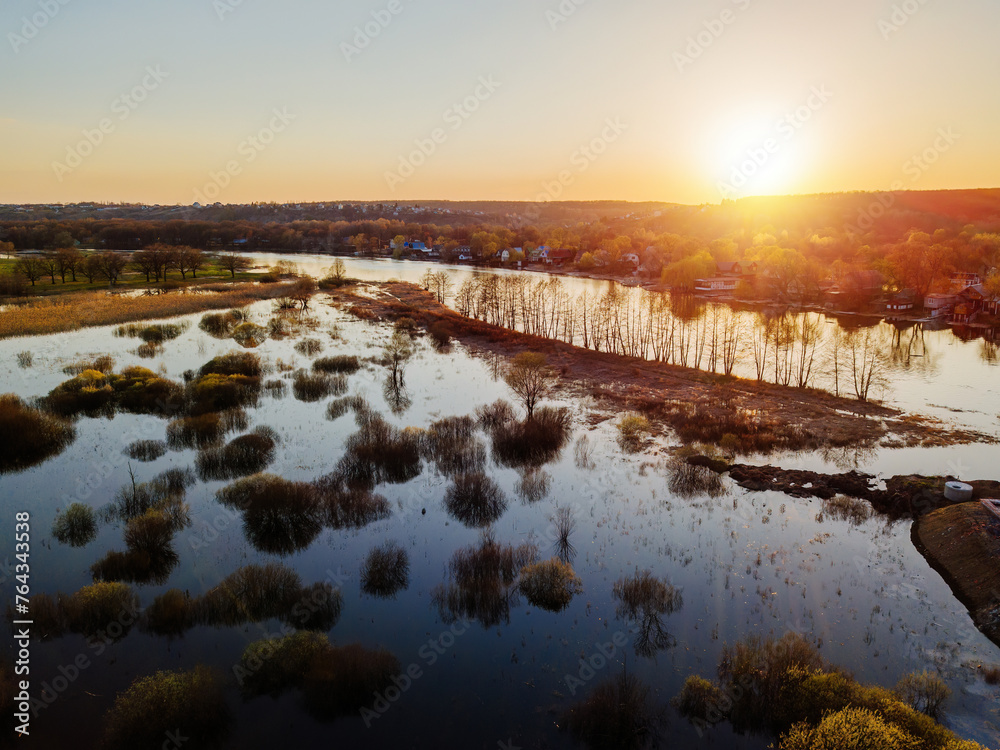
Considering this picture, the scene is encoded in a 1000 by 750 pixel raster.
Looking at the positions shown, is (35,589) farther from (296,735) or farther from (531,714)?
(531,714)

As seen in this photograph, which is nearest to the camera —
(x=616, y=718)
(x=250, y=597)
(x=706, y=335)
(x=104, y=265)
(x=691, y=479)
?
(x=616, y=718)

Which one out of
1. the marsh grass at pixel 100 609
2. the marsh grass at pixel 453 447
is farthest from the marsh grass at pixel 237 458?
the marsh grass at pixel 100 609

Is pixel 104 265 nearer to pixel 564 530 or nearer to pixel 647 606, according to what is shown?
pixel 564 530

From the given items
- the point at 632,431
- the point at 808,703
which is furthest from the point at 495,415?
the point at 808,703

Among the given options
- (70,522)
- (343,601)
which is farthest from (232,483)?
(343,601)

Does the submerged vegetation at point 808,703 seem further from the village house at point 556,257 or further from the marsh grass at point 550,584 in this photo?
the village house at point 556,257
